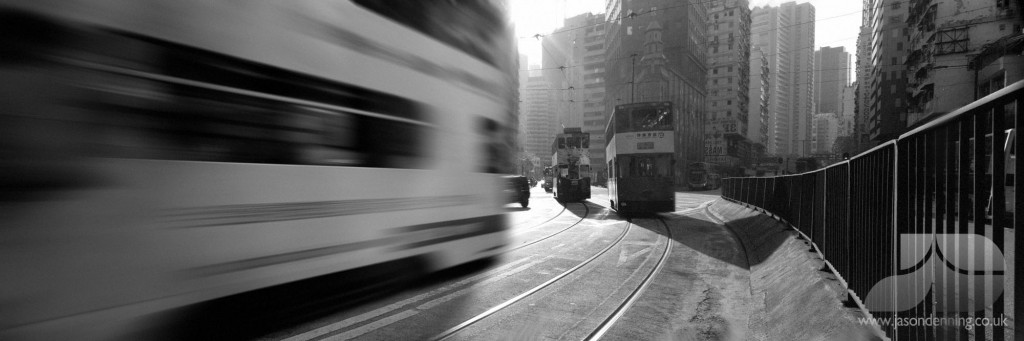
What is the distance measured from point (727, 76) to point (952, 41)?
52917 millimetres

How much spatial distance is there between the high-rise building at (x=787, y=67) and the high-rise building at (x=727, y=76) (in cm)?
7258

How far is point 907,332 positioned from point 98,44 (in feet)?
14.4

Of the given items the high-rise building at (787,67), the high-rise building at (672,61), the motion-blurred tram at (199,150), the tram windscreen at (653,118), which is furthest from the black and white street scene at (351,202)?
the high-rise building at (787,67)

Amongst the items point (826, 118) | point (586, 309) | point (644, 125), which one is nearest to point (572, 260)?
point (586, 309)

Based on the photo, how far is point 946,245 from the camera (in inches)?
87.7

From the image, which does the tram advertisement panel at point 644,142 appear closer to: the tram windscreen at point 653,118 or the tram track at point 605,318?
the tram windscreen at point 653,118

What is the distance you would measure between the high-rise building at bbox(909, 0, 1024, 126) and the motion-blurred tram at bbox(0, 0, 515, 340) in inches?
1837

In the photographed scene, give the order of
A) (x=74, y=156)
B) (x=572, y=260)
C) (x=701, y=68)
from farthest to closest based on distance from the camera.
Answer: (x=701, y=68), (x=572, y=260), (x=74, y=156)

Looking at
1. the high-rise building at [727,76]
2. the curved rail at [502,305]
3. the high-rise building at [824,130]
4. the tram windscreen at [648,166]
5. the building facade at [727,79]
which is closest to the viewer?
the curved rail at [502,305]

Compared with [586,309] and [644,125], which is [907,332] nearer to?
[586,309]

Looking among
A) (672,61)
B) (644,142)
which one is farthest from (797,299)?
(672,61)

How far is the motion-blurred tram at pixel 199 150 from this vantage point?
1.75 metres

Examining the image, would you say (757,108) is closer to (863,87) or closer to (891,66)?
(863,87)

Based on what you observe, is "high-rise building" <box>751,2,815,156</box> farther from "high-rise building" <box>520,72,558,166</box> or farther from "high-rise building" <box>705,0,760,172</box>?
"high-rise building" <box>520,72,558,166</box>
